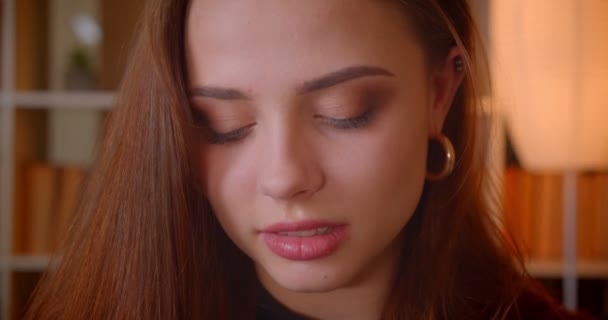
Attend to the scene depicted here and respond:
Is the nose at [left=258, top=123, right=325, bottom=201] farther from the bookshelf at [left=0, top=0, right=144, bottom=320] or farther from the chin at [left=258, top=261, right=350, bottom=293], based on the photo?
the bookshelf at [left=0, top=0, right=144, bottom=320]

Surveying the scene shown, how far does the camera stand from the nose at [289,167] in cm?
51

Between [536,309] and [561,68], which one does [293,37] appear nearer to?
[536,309]

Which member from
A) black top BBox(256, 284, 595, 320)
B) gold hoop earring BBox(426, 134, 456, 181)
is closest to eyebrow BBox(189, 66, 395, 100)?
gold hoop earring BBox(426, 134, 456, 181)

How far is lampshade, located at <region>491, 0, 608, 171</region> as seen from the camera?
3.59 feet

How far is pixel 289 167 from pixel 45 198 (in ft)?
4.32

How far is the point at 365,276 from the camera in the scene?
61cm

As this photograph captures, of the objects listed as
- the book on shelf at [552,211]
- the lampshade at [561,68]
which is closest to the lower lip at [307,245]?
the lampshade at [561,68]

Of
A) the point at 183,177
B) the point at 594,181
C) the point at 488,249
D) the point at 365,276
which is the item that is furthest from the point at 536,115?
the point at 183,177

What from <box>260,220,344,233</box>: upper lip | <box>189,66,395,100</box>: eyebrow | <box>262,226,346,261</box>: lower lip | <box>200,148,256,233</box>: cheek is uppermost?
<box>189,66,395,100</box>: eyebrow

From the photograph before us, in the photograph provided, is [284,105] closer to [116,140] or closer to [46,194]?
[116,140]

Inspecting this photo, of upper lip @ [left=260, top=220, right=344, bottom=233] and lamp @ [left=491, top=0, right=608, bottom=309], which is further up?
lamp @ [left=491, top=0, right=608, bottom=309]

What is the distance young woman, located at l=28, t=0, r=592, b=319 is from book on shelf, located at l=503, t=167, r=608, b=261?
0.85m

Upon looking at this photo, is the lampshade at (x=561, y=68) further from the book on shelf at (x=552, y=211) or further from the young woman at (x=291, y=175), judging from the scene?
the young woman at (x=291, y=175)

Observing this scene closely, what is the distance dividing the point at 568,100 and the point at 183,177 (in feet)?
2.86
